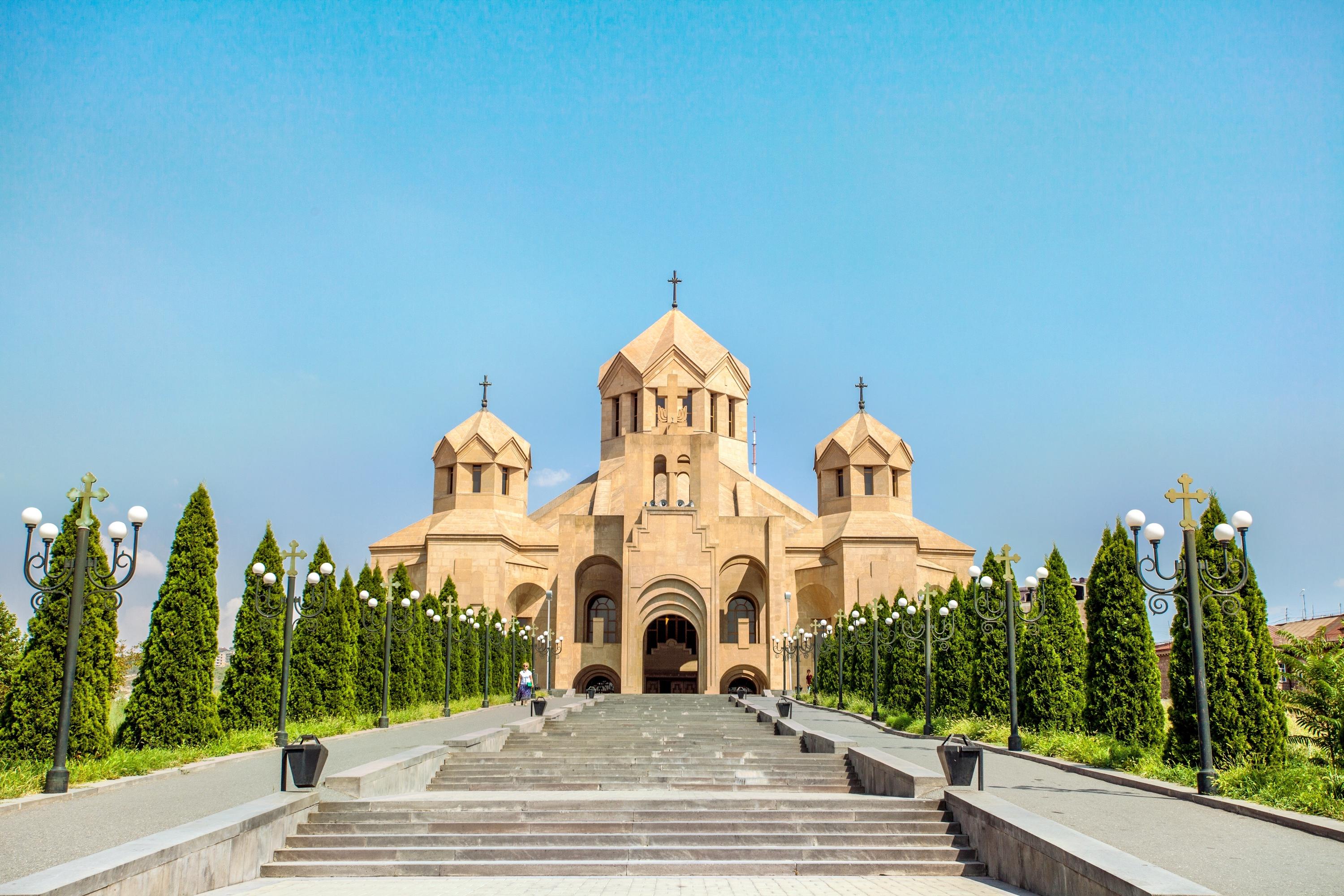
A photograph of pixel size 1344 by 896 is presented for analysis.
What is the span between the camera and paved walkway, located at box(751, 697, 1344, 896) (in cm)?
589

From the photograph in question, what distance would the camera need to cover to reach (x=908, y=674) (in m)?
20.4

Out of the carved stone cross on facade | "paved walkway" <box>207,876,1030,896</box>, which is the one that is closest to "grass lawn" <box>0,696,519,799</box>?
"paved walkway" <box>207,876,1030,896</box>

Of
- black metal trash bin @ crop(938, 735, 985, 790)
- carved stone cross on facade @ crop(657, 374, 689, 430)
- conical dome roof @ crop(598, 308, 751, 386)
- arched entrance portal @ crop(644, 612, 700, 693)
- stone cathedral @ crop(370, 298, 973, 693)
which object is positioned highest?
conical dome roof @ crop(598, 308, 751, 386)

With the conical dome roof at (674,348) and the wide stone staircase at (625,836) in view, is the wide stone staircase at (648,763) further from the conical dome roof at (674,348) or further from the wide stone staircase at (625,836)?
the conical dome roof at (674,348)

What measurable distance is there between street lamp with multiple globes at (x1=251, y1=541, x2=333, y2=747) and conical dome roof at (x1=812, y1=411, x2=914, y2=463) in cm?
2544

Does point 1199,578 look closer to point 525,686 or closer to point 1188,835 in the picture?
point 1188,835

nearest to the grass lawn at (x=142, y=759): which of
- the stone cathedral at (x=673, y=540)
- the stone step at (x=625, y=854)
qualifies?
the stone step at (x=625, y=854)

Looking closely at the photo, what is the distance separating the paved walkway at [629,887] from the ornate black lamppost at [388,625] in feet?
34.9

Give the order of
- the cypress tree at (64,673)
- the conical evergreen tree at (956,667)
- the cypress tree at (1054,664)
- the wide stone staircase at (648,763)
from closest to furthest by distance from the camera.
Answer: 1. the cypress tree at (64,673)
2. the wide stone staircase at (648,763)
3. the cypress tree at (1054,664)
4. the conical evergreen tree at (956,667)

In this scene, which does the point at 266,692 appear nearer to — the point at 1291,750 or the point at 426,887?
the point at 426,887

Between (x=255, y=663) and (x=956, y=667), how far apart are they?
1196 cm

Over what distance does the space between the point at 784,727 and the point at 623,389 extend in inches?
1131

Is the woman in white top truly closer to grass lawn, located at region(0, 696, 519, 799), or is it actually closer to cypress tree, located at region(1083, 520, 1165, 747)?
grass lawn, located at region(0, 696, 519, 799)

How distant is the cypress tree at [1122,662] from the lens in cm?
1313
